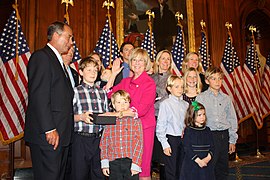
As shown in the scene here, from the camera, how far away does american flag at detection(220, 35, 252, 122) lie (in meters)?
7.21

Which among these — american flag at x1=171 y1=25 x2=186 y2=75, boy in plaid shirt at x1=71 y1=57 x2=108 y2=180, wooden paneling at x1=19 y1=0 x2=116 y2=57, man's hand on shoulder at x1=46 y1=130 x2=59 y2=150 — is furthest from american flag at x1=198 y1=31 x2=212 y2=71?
man's hand on shoulder at x1=46 y1=130 x2=59 y2=150

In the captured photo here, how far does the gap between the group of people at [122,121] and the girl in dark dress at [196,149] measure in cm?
1

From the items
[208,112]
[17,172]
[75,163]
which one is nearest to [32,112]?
[75,163]

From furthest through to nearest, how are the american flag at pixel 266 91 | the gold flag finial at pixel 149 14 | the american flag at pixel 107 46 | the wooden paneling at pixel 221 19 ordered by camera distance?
1. the wooden paneling at pixel 221 19
2. the american flag at pixel 266 91
3. the gold flag finial at pixel 149 14
4. the american flag at pixel 107 46

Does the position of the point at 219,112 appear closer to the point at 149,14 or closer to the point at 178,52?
the point at 178,52

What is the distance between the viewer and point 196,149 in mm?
3020

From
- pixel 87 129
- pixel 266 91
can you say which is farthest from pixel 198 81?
pixel 266 91

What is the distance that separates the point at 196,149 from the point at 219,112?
25.8 inches

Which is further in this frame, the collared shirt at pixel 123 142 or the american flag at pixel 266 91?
the american flag at pixel 266 91

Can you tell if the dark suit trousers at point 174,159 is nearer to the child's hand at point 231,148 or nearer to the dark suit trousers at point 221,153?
the dark suit trousers at point 221,153

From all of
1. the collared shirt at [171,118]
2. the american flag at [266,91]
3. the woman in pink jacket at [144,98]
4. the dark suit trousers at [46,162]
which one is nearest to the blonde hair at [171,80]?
the collared shirt at [171,118]

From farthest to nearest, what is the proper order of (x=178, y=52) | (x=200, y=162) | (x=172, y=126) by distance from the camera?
(x=178, y=52), (x=172, y=126), (x=200, y=162)

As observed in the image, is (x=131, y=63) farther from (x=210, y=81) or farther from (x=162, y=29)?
(x=162, y=29)

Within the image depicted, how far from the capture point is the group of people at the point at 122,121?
232cm
